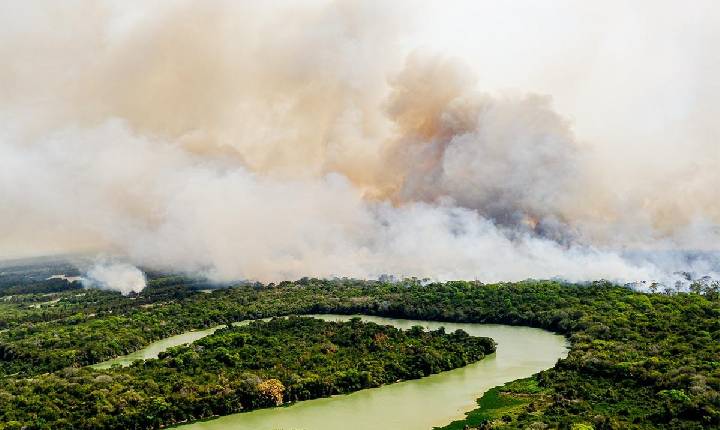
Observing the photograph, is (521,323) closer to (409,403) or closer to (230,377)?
(409,403)

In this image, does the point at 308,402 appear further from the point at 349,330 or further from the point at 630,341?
the point at 630,341

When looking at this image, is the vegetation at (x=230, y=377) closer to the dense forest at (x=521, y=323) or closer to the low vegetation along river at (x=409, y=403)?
the low vegetation along river at (x=409, y=403)

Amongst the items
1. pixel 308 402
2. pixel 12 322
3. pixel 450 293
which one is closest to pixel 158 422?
pixel 308 402

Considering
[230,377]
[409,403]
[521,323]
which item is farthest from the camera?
[521,323]

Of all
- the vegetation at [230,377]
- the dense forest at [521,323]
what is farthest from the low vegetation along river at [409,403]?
the dense forest at [521,323]

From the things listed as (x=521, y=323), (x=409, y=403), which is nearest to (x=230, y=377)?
(x=409, y=403)

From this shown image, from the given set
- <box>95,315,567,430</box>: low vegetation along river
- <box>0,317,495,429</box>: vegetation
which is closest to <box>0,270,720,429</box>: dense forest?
<box>0,317,495,429</box>: vegetation
